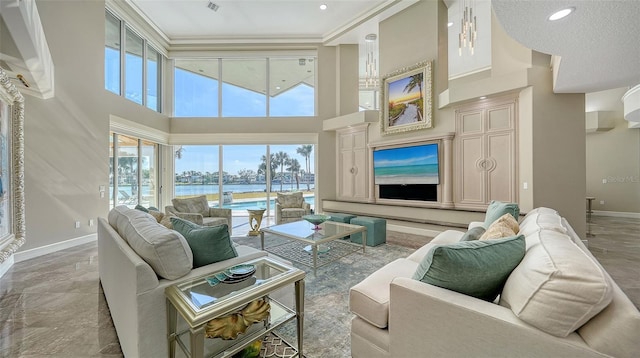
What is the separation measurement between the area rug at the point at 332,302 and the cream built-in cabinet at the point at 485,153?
6.06 ft

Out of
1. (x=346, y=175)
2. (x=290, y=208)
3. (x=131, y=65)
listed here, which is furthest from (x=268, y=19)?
(x=290, y=208)

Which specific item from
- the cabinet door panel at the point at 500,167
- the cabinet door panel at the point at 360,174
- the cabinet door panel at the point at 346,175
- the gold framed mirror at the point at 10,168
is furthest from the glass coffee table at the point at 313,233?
the gold framed mirror at the point at 10,168

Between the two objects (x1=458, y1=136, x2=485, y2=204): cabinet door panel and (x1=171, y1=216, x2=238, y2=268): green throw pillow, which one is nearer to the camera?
(x1=171, y1=216, x2=238, y2=268): green throw pillow

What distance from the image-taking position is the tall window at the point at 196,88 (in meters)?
Result: 6.75

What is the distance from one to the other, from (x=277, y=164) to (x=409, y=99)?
12.6 feet

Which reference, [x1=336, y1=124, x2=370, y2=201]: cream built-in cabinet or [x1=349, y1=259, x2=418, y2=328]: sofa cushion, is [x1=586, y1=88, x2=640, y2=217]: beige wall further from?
[x1=349, y1=259, x2=418, y2=328]: sofa cushion

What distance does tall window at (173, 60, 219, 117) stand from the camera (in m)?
6.75

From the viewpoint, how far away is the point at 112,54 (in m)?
4.97

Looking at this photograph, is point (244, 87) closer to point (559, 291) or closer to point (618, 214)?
point (559, 291)

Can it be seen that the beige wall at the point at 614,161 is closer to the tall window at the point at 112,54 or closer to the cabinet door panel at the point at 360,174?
the cabinet door panel at the point at 360,174

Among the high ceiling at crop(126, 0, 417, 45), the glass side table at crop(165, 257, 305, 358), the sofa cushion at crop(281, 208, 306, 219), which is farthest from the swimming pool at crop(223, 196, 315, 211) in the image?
the glass side table at crop(165, 257, 305, 358)

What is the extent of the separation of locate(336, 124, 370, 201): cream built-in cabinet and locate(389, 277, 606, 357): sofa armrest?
4765 millimetres

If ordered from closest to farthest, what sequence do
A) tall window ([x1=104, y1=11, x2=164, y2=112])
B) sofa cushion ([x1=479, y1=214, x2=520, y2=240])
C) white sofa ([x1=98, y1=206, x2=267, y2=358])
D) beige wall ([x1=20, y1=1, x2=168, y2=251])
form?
white sofa ([x1=98, y1=206, x2=267, y2=358])
sofa cushion ([x1=479, y1=214, x2=520, y2=240])
beige wall ([x1=20, y1=1, x2=168, y2=251])
tall window ([x1=104, y1=11, x2=164, y2=112])

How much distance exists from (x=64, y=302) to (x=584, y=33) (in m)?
5.70
